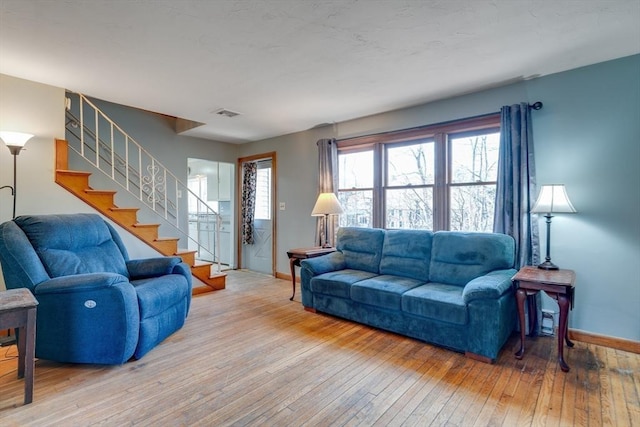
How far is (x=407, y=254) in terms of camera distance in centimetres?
345

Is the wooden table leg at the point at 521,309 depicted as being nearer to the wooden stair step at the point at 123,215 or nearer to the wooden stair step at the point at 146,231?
the wooden stair step at the point at 146,231

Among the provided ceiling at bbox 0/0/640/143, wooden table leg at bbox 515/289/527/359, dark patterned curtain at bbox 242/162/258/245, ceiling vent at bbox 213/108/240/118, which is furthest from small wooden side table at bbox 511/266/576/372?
dark patterned curtain at bbox 242/162/258/245

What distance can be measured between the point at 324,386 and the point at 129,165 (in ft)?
14.4

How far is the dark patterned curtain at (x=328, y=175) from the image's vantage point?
4535 mm

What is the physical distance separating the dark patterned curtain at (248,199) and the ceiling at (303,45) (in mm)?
2294

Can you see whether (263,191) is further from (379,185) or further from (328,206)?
(379,185)

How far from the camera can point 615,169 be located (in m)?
2.68

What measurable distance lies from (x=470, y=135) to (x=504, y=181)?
0.71 meters

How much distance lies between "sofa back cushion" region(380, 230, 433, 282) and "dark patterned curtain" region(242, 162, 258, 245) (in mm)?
3079

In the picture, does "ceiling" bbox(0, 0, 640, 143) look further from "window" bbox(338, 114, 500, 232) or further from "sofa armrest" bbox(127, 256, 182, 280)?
"sofa armrest" bbox(127, 256, 182, 280)

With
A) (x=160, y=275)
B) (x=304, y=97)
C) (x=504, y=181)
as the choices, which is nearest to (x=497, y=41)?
(x=504, y=181)

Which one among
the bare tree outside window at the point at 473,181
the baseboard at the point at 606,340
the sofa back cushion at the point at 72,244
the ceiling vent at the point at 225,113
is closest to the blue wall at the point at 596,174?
the baseboard at the point at 606,340

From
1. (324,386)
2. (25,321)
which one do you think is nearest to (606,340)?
(324,386)

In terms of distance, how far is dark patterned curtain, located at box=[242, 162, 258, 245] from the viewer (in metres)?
5.90
